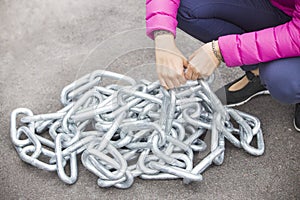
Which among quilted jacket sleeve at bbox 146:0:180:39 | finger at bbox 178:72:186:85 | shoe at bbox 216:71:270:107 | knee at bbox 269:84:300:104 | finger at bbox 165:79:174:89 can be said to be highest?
quilted jacket sleeve at bbox 146:0:180:39

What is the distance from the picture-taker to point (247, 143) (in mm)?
1162

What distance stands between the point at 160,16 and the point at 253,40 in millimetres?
191

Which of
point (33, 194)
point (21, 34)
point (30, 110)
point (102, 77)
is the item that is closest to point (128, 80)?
point (102, 77)

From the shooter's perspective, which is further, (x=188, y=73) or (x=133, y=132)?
(x=133, y=132)

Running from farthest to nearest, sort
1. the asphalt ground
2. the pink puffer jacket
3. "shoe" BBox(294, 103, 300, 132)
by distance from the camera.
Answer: "shoe" BBox(294, 103, 300, 132) < the asphalt ground < the pink puffer jacket

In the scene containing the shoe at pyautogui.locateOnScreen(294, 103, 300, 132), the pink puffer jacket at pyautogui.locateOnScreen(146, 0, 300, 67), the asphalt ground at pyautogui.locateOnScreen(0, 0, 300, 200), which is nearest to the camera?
the pink puffer jacket at pyautogui.locateOnScreen(146, 0, 300, 67)

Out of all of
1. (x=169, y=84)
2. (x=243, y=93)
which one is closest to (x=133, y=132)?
(x=169, y=84)

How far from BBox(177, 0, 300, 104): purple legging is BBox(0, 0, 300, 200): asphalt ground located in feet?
0.22

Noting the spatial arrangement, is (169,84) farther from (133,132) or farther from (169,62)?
(133,132)

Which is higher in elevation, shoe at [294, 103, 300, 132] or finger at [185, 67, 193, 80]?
finger at [185, 67, 193, 80]

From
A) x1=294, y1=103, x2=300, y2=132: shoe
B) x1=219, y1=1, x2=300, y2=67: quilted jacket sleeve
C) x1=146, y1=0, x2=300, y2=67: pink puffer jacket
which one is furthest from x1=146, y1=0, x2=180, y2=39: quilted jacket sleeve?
x1=294, y1=103, x2=300, y2=132: shoe

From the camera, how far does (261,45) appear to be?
3.24 ft

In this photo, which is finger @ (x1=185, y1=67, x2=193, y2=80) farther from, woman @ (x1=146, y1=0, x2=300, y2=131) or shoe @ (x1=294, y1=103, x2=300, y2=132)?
shoe @ (x1=294, y1=103, x2=300, y2=132)

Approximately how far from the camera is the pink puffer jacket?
0.97m
